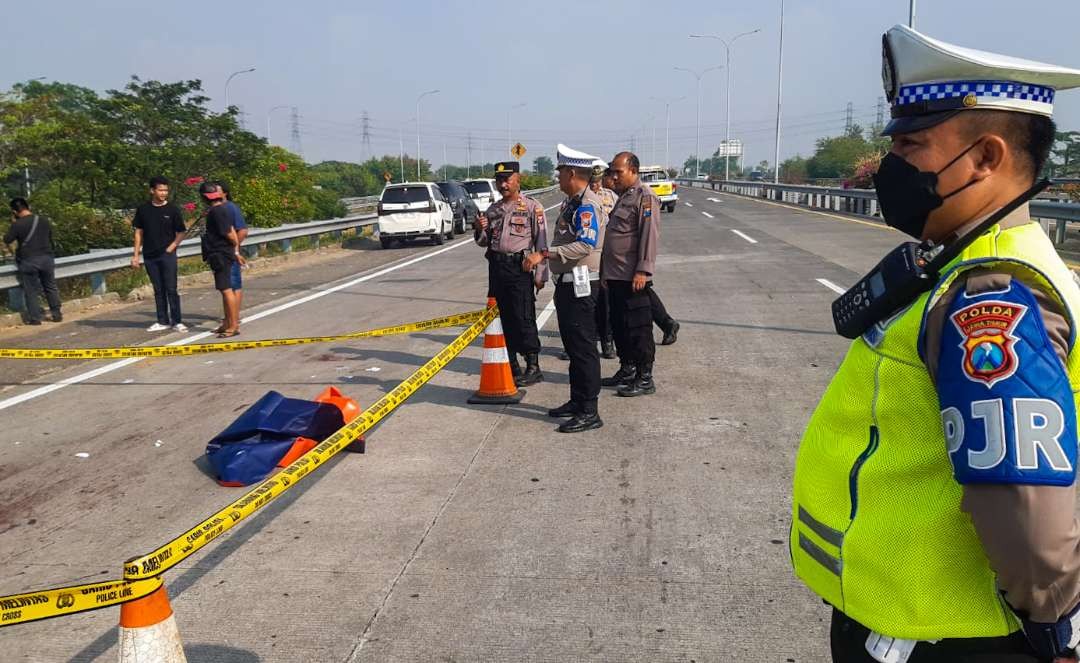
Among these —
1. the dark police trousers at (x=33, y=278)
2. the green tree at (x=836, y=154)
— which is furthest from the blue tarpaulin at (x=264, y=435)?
the green tree at (x=836, y=154)

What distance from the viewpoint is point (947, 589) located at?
4.88 ft

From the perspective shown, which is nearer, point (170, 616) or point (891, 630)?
point (891, 630)

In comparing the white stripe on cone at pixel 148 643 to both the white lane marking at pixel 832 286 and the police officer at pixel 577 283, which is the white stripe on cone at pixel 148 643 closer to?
the police officer at pixel 577 283

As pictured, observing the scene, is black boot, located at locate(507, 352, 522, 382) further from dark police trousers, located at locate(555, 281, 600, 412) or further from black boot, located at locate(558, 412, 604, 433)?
black boot, located at locate(558, 412, 604, 433)

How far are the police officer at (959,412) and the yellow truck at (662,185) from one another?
31791 mm

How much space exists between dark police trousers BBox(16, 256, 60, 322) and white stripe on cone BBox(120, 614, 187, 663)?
33.9 ft

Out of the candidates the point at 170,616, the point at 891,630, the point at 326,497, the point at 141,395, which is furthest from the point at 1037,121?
the point at 141,395

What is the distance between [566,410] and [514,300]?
1.37 m

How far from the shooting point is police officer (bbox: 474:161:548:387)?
7223 mm

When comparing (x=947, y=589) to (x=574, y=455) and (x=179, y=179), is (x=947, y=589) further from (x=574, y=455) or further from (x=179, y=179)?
(x=179, y=179)

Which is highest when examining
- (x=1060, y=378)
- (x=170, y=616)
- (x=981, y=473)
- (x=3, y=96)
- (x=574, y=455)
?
(x=3, y=96)

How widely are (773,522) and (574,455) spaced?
1537 mm

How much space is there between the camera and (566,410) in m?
6.35

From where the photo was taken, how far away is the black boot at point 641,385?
6980mm
